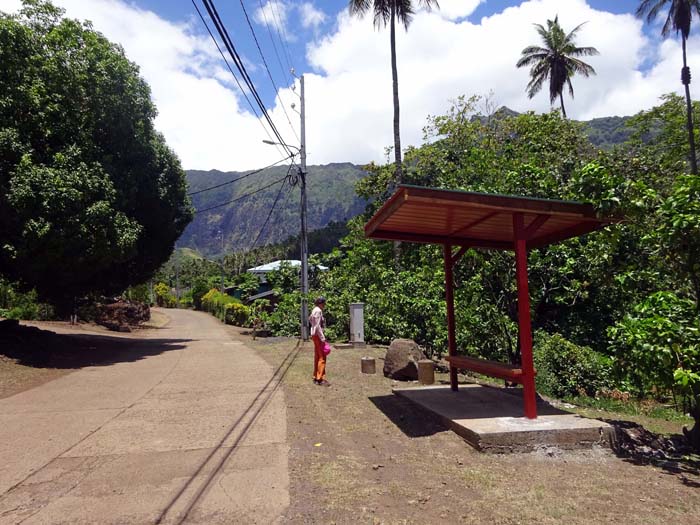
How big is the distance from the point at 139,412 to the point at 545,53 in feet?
115

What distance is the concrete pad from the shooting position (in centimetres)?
577

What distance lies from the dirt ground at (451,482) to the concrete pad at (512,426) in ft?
0.42

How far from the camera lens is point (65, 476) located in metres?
5.15

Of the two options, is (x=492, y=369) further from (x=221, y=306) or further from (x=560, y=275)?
(x=221, y=306)

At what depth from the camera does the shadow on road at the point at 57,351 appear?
1392 centimetres

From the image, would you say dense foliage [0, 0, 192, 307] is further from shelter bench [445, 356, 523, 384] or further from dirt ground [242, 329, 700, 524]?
shelter bench [445, 356, 523, 384]

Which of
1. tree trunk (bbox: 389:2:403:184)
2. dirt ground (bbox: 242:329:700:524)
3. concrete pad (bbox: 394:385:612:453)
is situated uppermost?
tree trunk (bbox: 389:2:403:184)

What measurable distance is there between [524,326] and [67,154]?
41.6 ft

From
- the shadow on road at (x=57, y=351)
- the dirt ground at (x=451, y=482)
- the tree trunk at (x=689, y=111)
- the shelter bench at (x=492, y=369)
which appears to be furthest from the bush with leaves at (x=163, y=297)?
the dirt ground at (x=451, y=482)

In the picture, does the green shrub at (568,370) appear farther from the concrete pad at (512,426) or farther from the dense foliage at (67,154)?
the dense foliage at (67,154)

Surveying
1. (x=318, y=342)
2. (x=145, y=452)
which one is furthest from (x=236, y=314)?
(x=145, y=452)

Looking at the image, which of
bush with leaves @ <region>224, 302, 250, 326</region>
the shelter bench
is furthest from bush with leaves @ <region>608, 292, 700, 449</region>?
bush with leaves @ <region>224, 302, 250, 326</region>

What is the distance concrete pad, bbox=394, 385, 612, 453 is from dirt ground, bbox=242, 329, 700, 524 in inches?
5.1

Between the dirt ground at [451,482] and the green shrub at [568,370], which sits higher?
the green shrub at [568,370]
